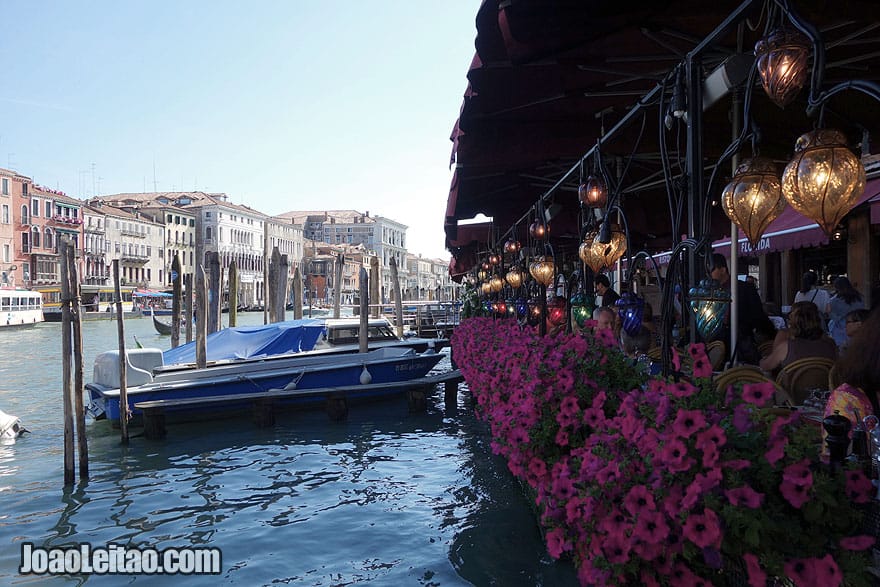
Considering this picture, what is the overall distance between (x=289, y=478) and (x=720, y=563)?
6.71 metres

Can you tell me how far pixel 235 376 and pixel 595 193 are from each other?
8.60 m

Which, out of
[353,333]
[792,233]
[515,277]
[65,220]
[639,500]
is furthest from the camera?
[65,220]

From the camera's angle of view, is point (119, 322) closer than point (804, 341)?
No

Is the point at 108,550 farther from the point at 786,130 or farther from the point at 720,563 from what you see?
the point at 786,130

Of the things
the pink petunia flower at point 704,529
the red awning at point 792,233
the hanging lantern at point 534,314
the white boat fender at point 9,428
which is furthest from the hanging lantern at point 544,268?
the white boat fender at point 9,428

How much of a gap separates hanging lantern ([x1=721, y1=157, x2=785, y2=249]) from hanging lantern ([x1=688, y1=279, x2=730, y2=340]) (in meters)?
0.30

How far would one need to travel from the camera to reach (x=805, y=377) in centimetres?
394

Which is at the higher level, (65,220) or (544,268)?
(65,220)

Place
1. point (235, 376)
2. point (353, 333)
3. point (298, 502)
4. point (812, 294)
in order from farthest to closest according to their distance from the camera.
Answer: point (353, 333)
point (235, 376)
point (812, 294)
point (298, 502)

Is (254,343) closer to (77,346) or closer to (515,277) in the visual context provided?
(77,346)

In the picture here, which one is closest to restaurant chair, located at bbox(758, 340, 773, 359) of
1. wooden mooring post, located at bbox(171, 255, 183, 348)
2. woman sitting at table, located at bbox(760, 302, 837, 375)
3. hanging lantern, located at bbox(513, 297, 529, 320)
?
woman sitting at table, located at bbox(760, 302, 837, 375)

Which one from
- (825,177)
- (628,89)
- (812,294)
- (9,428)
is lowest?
(9,428)

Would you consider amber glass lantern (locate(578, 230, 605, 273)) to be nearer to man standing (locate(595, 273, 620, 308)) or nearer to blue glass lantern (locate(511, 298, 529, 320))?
man standing (locate(595, 273, 620, 308))

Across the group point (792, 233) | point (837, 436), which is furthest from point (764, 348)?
point (837, 436)
